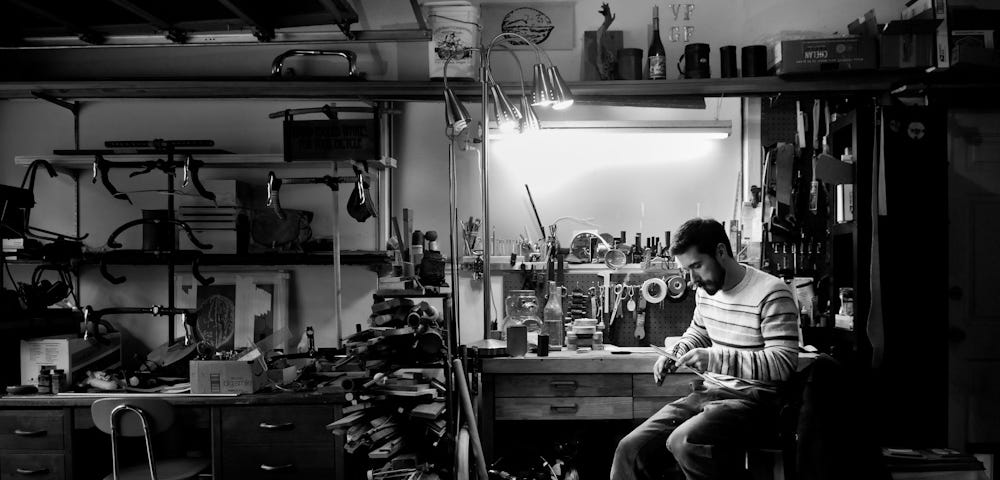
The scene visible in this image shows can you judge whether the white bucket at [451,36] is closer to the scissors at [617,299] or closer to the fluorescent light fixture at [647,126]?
the fluorescent light fixture at [647,126]

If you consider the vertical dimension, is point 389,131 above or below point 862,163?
above

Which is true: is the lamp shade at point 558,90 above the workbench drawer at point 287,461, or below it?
above

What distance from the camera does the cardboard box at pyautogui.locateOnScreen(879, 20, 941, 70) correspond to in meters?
3.14

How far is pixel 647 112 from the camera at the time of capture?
3.80 metres

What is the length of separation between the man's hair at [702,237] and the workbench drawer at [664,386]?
28.7 inches

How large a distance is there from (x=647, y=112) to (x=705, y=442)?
200 cm

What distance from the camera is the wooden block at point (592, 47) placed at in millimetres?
3717

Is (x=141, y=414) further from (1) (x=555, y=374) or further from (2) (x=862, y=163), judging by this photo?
(2) (x=862, y=163)

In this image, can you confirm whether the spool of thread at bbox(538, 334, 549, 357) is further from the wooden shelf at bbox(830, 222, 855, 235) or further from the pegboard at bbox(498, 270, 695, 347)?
the wooden shelf at bbox(830, 222, 855, 235)

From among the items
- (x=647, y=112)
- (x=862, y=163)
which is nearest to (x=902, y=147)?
(x=862, y=163)

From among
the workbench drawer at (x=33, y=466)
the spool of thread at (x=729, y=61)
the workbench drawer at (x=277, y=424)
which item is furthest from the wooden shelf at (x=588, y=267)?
the workbench drawer at (x=33, y=466)

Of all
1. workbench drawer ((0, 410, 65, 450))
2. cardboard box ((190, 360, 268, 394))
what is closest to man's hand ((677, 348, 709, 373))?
cardboard box ((190, 360, 268, 394))

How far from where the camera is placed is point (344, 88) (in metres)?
3.46

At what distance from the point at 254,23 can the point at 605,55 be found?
184cm
